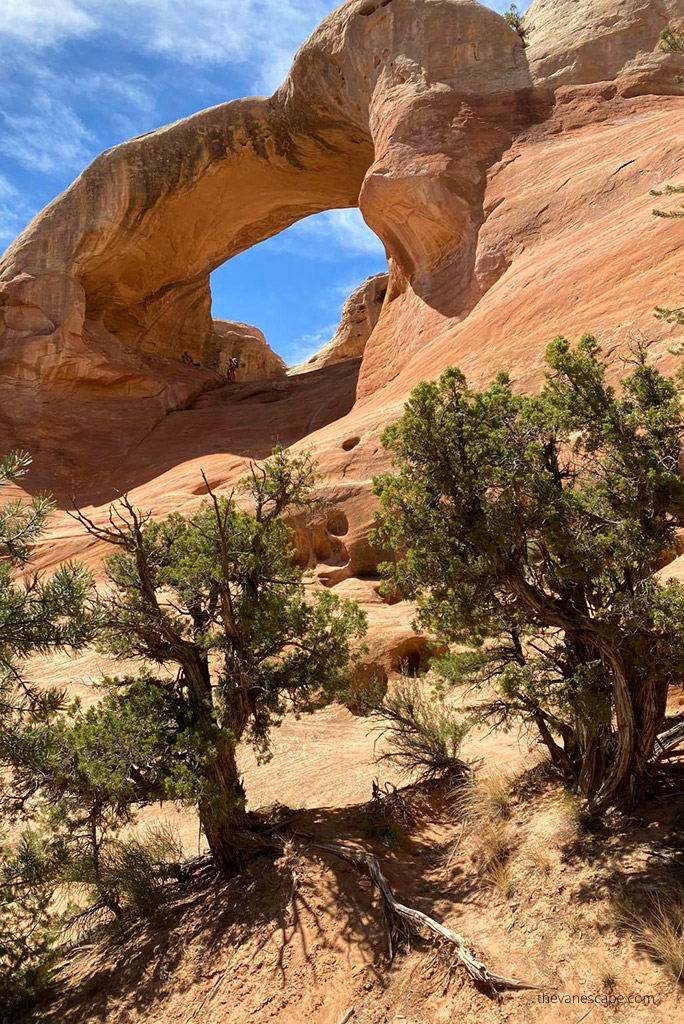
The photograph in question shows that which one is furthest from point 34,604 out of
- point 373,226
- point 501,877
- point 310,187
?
point 310,187

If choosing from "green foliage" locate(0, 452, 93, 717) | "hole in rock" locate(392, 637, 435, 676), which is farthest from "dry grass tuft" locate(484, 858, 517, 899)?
"hole in rock" locate(392, 637, 435, 676)

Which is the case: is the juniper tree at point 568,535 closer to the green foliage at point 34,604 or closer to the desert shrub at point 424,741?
the desert shrub at point 424,741

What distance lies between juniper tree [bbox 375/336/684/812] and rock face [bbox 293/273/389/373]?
3029cm

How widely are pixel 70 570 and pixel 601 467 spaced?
408cm

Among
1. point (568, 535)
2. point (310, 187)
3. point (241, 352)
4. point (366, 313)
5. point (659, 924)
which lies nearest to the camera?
point (659, 924)

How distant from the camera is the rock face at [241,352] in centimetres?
3528

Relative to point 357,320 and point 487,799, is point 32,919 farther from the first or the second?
point 357,320

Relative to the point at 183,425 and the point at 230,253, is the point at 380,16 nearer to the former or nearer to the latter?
the point at 230,253

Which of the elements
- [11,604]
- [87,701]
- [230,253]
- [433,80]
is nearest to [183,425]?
[230,253]

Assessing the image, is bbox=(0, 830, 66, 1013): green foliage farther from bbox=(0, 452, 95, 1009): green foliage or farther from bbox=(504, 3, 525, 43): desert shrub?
bbox=(504, 3, 525, 43): desert shrub

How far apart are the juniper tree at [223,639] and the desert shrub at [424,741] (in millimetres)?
1362

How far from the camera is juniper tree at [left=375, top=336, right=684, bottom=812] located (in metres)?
5.64

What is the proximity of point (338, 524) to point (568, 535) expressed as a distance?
9691mm

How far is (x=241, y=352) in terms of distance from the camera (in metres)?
40.6
